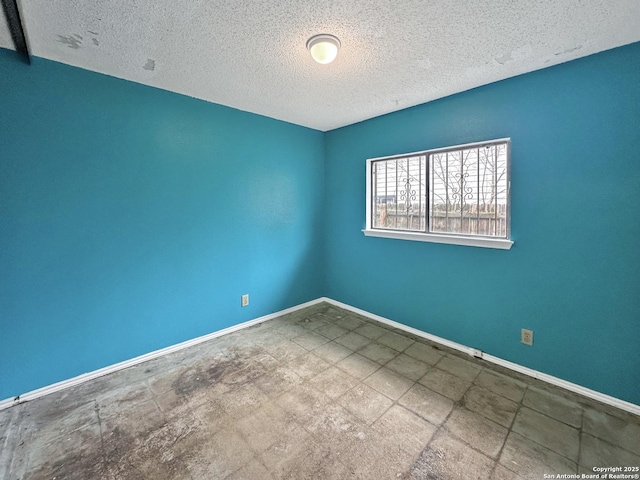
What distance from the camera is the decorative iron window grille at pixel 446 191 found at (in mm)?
2271

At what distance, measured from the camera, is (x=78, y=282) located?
200 cm

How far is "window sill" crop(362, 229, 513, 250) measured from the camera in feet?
7.08

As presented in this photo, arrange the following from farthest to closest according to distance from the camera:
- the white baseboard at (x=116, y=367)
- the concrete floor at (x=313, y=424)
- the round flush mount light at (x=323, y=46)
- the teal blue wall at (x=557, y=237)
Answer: the white baseboard at (x=116, y=367), the teal blue wall at (x=557, y=237), the round flush mount light at (x=323, y=46), the concrete floor at (x=313, y=424)

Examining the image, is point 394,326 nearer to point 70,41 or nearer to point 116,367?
point 116,367

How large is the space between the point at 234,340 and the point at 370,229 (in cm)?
196

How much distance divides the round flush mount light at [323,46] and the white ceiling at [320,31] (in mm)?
47

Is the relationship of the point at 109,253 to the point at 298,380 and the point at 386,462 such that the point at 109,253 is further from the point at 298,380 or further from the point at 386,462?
the point at 386,462

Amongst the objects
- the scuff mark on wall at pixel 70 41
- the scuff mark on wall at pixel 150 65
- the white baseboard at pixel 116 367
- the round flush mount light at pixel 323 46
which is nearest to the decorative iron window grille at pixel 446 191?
the round flush mount light at pixel 323 46

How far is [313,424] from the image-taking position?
1.62 metres

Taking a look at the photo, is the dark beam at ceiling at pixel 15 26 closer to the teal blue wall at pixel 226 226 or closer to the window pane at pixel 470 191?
the teal blue wall at pixel 226 226

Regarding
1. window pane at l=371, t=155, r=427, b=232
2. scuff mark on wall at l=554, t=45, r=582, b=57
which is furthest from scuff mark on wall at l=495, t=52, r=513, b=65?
window pane at l=371, t=155, r=427, b=232

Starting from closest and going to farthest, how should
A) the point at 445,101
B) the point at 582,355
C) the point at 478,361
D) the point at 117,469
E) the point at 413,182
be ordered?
the point at 117,469 → the point at 582,355 → the point at 478,361 → the point at 445,101 → the point at 413,182

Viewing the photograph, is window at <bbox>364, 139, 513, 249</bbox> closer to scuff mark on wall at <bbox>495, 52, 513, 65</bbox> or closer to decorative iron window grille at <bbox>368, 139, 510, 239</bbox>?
decorative iron window grille at <bbox>368, 139, 510, 239</bbox>

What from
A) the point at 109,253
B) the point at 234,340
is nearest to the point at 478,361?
the point at 234,340
